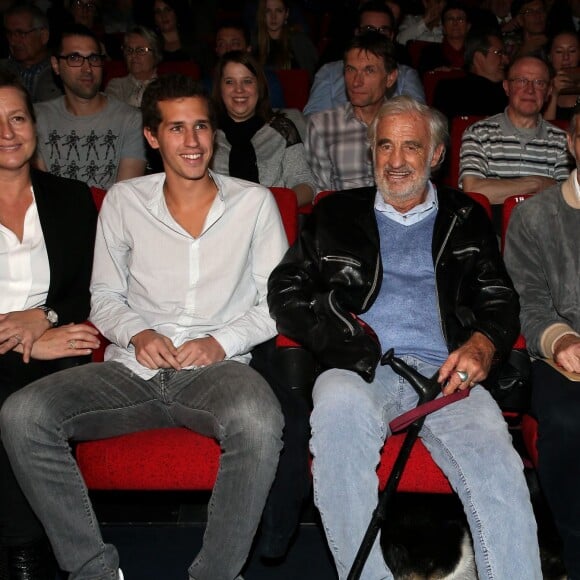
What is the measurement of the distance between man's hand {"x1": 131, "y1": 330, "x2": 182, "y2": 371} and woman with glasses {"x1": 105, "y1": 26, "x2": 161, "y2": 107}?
2426mm

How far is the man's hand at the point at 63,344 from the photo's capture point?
235 centimetres

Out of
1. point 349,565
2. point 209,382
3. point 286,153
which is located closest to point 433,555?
point 349,565

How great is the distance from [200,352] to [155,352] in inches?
4.4

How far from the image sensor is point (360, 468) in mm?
2045

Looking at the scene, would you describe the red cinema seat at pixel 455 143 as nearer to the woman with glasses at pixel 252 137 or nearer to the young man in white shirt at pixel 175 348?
the woman with glasses at pixel 252 137

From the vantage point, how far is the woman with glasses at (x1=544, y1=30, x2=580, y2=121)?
4.38 metres

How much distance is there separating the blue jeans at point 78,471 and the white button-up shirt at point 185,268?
232 millimetres

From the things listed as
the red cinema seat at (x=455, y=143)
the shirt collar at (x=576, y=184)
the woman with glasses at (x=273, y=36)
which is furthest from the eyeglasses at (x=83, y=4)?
the shirt collar at (x=576, y=184)

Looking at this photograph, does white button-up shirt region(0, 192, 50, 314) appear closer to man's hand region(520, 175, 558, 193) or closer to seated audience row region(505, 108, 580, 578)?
seated audience row region(505, 108, 580, 578)

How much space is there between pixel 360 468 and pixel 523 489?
35cm

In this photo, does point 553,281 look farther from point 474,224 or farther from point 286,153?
point 286,153

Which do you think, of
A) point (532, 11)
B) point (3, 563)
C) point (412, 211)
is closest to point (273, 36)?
point (532, 11)

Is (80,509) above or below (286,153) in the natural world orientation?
below

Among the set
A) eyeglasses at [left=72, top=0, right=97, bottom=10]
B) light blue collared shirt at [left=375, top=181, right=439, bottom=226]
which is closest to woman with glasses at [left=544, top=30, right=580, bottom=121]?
light blue collared shirt at [left=375, top=181, right=439, bottom=226]
